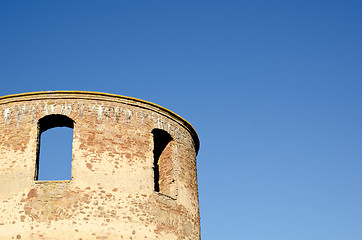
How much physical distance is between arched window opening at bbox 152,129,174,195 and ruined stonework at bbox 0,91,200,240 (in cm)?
3

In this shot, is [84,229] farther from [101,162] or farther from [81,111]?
[81,111]

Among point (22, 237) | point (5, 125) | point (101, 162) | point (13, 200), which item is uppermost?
point (5, 125)

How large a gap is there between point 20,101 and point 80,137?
1.80m

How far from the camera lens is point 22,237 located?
1216 centimetres

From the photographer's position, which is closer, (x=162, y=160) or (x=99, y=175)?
(x=99, y=175)

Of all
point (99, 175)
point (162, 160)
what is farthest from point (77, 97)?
point (162, 160)

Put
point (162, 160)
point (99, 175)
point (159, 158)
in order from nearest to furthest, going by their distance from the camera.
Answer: point (99, 175)
point (162, 160)
point (159, 158)

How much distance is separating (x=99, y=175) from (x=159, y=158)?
7.72 feet

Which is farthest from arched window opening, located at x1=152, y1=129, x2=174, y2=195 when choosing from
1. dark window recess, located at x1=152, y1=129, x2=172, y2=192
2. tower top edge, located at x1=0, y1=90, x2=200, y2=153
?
tower top edge, located at x1=0, y1=90, x2=200, y2=153

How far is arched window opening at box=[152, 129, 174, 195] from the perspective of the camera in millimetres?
14406

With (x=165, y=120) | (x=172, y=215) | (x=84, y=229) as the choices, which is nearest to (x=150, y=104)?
(x=165, y=120)

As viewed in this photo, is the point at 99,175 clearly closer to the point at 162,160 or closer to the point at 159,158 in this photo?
the point at 162,160

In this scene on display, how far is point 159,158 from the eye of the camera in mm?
15023

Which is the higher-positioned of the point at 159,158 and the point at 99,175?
the point at 159,158
